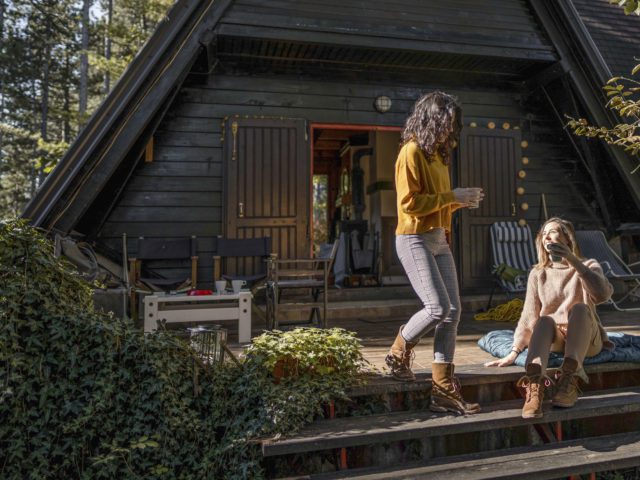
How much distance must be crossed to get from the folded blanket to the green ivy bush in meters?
1.23

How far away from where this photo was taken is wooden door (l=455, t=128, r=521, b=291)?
6.20 metres

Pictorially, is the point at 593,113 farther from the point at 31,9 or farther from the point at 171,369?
the point at 31,9

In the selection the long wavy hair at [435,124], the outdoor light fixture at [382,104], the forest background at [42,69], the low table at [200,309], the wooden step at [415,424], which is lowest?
the wooden step at [415,424]

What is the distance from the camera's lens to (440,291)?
7.86 feet

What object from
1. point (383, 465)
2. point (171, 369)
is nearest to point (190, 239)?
point (171, 369)

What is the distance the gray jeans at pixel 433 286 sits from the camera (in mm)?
2395

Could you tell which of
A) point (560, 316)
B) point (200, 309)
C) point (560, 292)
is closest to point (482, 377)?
point (560, 316)

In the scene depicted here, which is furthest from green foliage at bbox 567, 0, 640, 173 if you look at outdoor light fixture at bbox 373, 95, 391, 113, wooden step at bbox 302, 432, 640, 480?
outdoor light fixture at bbox 373, 95, 391, 113

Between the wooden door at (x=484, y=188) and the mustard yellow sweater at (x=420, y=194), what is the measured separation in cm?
387

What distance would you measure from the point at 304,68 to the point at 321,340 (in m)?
4.18

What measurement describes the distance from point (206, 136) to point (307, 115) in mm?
1261

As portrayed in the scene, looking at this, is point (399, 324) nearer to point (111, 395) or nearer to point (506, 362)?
point (506, 362)

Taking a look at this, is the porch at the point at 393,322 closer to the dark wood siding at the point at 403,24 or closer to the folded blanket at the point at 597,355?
the folded blanket at the point at 597,355

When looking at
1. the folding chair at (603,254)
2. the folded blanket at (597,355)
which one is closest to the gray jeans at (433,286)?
the folded blanket at (597,355)
